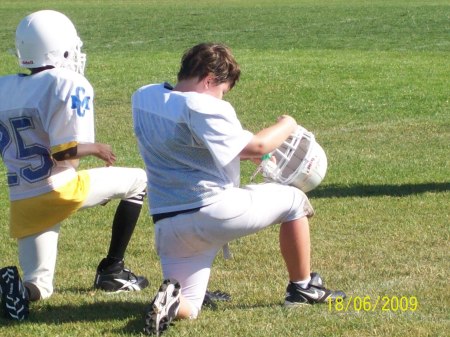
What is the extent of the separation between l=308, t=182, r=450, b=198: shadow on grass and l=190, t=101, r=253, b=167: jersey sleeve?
4022mm

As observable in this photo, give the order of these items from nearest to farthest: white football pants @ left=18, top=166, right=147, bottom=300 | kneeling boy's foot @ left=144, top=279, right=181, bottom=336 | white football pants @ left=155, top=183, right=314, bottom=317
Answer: kneeling boy's foot @ left=144, top=279, right=181, bottom=336 → white football pants @ left=155, top=183, right=314, bottom=317 → white football pants @ left=18, top=166, right=147, bottom=300

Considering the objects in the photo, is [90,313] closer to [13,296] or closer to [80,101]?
[13,296]

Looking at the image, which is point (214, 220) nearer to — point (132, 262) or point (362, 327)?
point (362, 327)

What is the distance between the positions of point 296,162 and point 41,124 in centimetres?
129

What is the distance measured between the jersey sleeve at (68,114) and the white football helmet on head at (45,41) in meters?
0.21

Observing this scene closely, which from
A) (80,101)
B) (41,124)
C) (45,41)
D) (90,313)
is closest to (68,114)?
(80,101)

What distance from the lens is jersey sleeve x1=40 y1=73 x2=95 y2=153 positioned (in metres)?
5.17

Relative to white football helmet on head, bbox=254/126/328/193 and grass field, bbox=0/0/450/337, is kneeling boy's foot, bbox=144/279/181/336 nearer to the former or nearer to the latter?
grass field, bbox=0/0/450/337

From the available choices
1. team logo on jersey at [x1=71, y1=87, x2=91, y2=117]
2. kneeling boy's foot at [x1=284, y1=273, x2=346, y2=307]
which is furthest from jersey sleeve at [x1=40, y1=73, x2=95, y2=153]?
kneeling boy's foot at [x1=284, y1=273, x2=346, y2=307]

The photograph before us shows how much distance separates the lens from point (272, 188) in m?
5.04

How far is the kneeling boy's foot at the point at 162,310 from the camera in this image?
466 cm

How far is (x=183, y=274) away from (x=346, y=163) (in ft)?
18.0

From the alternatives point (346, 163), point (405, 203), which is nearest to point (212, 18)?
point (346, 163)

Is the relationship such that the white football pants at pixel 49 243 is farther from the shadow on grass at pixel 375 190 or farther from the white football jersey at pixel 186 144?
the shadow on grass at pixel 375 190
